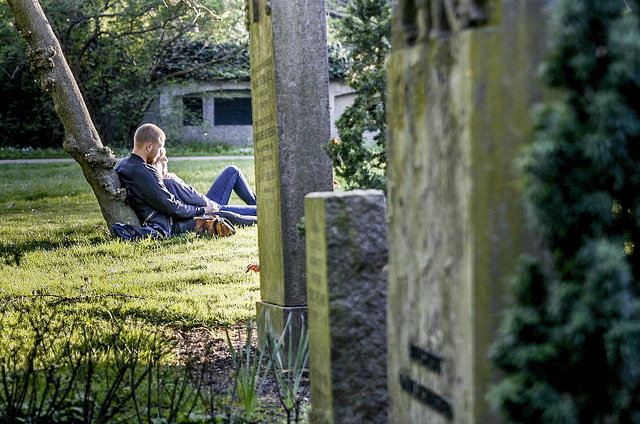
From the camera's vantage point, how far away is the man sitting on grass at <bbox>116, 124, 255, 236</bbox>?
9195 mm

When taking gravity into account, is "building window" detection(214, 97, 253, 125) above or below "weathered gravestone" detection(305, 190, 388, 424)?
above

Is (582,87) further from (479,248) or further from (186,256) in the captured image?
(186,256)

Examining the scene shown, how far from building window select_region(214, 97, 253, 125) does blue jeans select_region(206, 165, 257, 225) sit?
17.2 metres

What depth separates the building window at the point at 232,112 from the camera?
27812 millimetres

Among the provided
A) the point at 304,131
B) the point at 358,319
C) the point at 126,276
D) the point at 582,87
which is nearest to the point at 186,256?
the point at 126,276

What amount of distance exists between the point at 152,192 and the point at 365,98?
4.90 m

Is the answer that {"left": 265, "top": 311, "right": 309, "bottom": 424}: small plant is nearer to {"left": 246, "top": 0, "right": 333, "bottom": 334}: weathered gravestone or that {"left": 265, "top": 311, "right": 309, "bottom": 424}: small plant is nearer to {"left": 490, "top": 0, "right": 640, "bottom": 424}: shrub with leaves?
{"left": 246, "top": 0, "right": 333, "bottom": 334}: weathered gravestone

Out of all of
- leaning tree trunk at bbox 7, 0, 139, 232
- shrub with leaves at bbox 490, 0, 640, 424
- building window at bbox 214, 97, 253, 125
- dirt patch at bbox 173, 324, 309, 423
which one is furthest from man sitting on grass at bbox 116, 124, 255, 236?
building window at bbox 214, 97, 253, 125

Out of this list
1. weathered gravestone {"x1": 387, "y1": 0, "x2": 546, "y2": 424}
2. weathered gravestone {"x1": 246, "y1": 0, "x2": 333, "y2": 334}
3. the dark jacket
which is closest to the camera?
weathered gravestone {"x1": 387, "y1": 0, "x2": 546, "y2": 424}

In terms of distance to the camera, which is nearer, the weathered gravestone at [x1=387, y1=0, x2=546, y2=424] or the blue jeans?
the weathered gravestone at [x1=387, y1=0, x2=546, y2=424]

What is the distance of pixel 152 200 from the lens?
30.8 ft

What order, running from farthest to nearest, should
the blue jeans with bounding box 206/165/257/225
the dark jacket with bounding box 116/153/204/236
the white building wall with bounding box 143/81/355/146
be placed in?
the white building wall with bounding box 143/81/355/146 < the blue jeans with bounding box 206/165/257/225 < the dark jacket with bounding box 116/153/204/236

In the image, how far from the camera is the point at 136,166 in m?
9.32

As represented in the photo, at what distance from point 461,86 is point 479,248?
1.50ft
